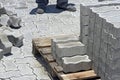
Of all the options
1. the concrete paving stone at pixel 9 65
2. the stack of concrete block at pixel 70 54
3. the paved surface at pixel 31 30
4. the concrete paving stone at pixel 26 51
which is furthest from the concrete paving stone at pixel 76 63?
the concrete paving stone at pixel 26 51

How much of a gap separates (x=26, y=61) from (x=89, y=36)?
1362mm

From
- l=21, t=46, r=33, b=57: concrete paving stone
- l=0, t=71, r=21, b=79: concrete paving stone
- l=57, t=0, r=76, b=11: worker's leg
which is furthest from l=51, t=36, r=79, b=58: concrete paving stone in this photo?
l=57, t=0, r=76, b=11: worker's leg

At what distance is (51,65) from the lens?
5473 mm

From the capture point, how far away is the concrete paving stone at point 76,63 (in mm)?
5168

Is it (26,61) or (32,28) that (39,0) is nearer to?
(32,28)

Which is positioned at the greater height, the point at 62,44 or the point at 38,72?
the point at 62,44

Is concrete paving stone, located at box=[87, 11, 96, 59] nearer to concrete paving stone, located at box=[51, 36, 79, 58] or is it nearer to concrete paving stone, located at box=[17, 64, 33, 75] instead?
Answer: concrete paving stone, located at box=[51, 36, 79, 58]

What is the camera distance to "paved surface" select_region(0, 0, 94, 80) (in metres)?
5.71

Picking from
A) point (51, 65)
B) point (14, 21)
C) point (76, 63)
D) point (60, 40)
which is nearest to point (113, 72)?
point (76, 63)

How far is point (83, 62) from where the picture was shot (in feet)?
17.2

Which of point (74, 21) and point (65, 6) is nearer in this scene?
point (74, 21)

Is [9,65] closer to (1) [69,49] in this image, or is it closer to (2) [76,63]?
(1) [69,49]

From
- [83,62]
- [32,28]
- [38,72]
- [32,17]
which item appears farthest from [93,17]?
[32,17]

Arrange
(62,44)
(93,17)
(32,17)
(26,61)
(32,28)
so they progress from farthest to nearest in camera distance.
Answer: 1. (32,17)
2. (32,28)
3. (26,61)
4. (62,44)
5. (93,17)
